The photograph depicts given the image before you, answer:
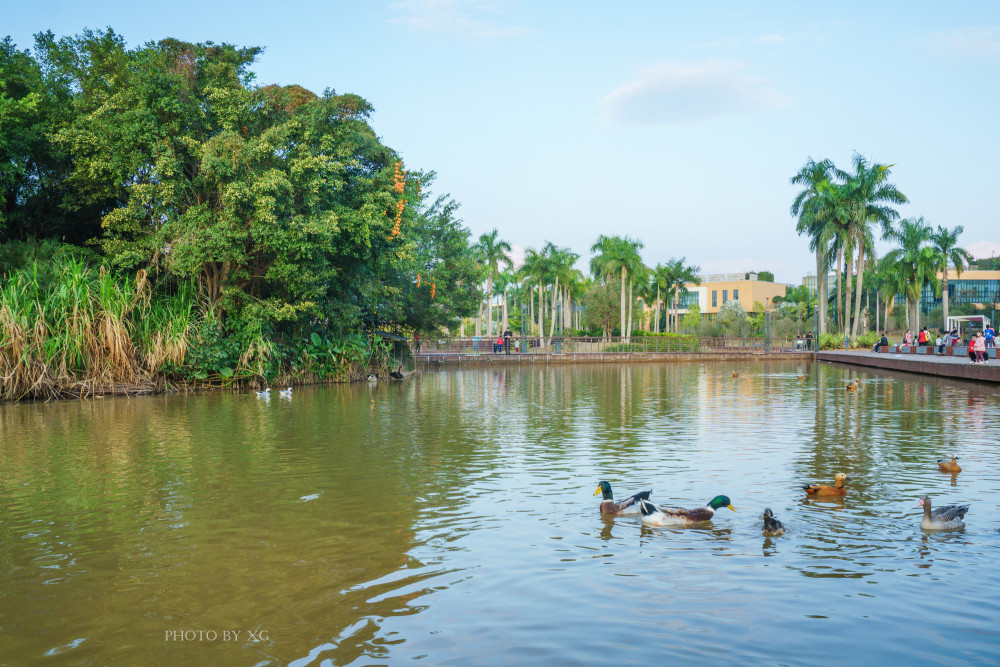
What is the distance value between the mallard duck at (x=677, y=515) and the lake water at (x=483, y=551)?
0.55ft

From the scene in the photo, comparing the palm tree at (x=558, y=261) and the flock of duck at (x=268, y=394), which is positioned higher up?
the palm tree at (x=558, y=261)

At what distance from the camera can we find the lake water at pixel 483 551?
17.8 feet

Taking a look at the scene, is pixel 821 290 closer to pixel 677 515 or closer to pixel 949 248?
pixel 949 248

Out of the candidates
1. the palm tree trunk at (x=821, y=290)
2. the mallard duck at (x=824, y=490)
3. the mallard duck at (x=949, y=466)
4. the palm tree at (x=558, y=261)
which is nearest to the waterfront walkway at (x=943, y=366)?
the palm tree trunk at (x=821, y=290)

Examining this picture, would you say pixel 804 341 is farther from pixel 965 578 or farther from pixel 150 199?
pixel 965 578

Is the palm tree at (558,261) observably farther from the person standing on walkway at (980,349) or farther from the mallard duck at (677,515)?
the mallard duck at (677,515)

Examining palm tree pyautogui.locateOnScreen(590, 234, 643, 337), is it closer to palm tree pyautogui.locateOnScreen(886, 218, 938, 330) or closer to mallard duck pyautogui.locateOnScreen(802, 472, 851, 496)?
palm tree pyautogui.locateOnScreen(886, 218, 938, 330)

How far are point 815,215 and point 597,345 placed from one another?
20.4 m

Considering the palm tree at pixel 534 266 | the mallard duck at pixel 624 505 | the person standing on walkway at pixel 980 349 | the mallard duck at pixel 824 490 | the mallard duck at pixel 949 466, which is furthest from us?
the palm tree at pixel 534 266

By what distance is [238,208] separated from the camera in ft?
86.2

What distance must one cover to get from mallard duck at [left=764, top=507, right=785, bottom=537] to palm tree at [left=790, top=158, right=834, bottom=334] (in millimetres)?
58544

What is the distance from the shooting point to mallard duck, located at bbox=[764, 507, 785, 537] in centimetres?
782

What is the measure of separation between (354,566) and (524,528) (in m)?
2.02

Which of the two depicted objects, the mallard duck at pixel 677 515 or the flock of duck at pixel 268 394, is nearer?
the mallard duck at pixel 677 515
